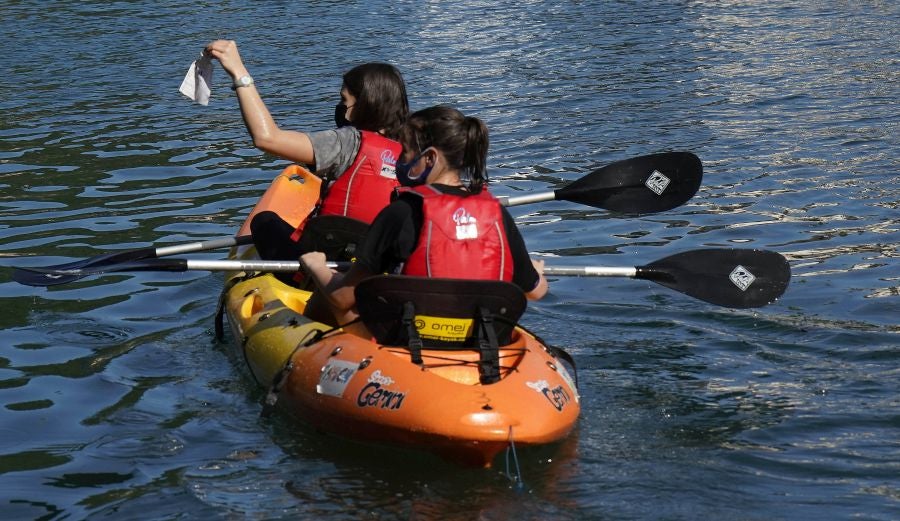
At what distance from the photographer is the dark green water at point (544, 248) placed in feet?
16.8

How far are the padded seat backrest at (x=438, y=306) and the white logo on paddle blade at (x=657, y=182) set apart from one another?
2.81m

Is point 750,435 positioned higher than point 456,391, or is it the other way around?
point 456,391

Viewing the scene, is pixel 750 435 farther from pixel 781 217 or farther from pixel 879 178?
pixel 879 178

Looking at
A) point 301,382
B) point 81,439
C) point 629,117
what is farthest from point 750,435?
point 629,117

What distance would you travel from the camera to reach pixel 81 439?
5.85 m

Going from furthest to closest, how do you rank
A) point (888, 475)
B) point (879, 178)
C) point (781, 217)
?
point (879, 178), point (781, 217), point (888, 475)

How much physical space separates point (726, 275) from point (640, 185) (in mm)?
1310

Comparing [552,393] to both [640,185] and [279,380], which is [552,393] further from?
[640,185]

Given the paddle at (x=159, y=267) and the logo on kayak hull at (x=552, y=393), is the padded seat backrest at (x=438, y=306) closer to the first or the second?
the logo on kayak hull at (x=552, y=393)

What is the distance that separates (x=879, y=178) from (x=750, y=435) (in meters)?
Result: 5.28

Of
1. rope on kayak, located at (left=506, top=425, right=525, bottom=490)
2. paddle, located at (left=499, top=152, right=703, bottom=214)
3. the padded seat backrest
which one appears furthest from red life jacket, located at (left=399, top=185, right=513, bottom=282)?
paddle, located at (left=499, top=152, right=703, bottom=214)

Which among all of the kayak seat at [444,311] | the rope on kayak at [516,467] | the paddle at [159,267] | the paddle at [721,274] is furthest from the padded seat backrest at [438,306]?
the paddle at [721,274]

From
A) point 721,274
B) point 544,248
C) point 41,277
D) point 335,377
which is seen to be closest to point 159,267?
point 41,277

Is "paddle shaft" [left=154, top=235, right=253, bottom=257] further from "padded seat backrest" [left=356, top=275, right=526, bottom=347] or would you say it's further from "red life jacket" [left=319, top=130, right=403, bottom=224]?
"padded seat backrest" [left=356, top=275, right=526, bottom=347]
